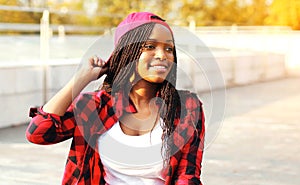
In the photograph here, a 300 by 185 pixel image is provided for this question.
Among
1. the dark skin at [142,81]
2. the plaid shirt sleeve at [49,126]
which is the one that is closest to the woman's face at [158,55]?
the dark skin at [142,81]

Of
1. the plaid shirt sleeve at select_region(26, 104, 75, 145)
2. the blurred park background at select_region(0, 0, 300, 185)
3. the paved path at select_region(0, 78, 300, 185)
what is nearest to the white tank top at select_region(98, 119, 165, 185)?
the plaid shirt sleeve at select_region(26, 104, 75, 145)

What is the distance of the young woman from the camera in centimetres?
212

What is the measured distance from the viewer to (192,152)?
219 centimetres

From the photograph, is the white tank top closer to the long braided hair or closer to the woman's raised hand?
the long braided hair

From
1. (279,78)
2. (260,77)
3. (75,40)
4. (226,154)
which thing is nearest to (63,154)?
(226,154)

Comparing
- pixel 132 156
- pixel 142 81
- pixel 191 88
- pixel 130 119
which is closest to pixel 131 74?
pixel 142 81

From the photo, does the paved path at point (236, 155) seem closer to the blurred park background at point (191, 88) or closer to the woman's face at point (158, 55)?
the blurred park background at point (191, 88)

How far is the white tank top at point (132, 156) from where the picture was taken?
2162mm

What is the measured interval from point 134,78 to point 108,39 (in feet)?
0.75

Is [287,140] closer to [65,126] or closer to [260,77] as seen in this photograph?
[65,126]

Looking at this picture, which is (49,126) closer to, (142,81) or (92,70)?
(92,70)

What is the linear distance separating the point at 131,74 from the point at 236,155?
13.1 feet

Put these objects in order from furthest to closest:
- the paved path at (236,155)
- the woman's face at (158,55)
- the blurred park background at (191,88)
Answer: the paved path at (236,155) → the blurred park background at (191,88) → the woman's face at (158,55)

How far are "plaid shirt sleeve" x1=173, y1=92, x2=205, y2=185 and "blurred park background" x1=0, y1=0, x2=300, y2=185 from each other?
0.23 feet
